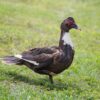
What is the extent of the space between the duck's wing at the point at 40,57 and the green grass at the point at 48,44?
0.51 metres

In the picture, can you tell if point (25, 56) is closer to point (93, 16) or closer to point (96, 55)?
point (96, 55)

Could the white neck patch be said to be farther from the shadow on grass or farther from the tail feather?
the tail feather

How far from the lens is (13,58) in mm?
12109

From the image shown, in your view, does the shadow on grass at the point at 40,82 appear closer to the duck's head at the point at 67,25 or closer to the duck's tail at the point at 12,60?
the duck's tail at the point at 12,60

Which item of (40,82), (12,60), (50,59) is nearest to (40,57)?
(50,59)

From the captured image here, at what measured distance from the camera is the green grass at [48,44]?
1109 cm

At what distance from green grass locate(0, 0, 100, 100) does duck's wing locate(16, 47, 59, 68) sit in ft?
1.66

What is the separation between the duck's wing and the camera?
1159 cm

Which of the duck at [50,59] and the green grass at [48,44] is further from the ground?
the duck at [50,59]

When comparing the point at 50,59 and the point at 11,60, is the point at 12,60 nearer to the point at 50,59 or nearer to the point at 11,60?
the point at 11,60

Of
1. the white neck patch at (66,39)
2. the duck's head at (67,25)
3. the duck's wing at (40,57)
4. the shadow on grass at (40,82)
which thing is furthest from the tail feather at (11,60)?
the duck's head at (67,25)

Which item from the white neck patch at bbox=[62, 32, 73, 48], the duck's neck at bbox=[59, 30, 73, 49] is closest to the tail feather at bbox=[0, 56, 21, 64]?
the duck's neck at bbox=[59, 30, 73, 49]

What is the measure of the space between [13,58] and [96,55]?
231 inches

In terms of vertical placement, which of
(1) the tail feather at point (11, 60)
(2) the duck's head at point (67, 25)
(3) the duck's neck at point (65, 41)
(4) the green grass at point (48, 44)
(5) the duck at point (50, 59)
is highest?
(2) the duck's head at point (67, 25)
